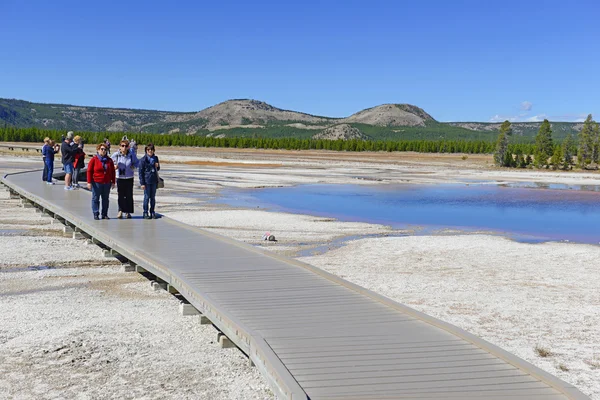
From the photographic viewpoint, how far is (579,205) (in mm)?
32000

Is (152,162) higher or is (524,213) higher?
(152,162)

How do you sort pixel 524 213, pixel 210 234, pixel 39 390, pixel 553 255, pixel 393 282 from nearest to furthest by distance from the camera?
pixel 39 390
pixel 393 282
pixel 210 234
pixel 553 255
pixel 524 213

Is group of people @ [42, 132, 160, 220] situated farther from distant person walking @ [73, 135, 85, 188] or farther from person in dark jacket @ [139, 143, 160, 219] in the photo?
distant person walking @ [73, 135, 85, 188]

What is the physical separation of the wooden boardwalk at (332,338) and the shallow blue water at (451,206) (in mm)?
11556

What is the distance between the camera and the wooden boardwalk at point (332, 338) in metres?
5.71

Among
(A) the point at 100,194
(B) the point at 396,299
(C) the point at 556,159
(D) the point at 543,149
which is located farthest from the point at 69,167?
(D) the point at 543,149

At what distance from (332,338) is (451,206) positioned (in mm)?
23368

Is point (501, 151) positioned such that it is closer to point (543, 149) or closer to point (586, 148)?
point (543, 149)

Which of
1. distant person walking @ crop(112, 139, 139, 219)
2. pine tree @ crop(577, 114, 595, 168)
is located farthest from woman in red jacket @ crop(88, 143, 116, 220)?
pine tree @ crop(577, 114, 595, 168)

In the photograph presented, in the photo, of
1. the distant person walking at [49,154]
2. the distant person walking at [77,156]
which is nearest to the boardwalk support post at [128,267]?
the distant person walking at [77,156]

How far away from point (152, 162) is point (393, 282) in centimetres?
589

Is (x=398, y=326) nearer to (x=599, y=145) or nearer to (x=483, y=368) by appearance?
(x=483, y=368)

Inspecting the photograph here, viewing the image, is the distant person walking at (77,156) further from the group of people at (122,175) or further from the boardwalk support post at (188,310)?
the boardwalk support post at (188,310)

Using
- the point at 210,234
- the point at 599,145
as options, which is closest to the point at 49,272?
the point at 210,234
